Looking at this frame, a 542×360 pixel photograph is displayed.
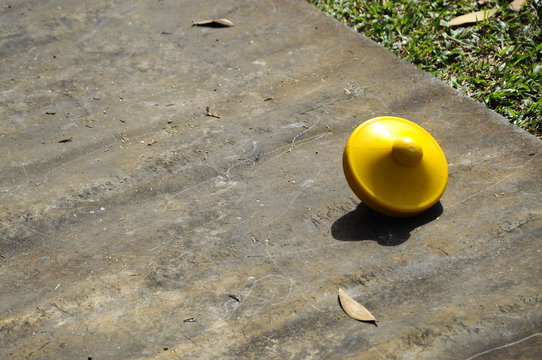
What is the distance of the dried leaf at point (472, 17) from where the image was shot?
5.06 m

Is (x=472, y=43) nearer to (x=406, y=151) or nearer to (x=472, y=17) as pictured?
(x=472, y=17)

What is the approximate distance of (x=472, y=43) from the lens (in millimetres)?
4887

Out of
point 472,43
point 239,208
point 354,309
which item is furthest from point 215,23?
point 354,309

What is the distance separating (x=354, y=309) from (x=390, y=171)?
0.65 m

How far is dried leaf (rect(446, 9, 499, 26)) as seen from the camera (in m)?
5.06

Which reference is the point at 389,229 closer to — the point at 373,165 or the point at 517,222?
the point at 373,165

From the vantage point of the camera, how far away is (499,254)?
306 centimetres

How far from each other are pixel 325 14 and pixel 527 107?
1.66 metres

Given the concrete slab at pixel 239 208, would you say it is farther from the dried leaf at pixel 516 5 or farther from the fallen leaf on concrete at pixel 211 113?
the dried leaf at pixel 516 5

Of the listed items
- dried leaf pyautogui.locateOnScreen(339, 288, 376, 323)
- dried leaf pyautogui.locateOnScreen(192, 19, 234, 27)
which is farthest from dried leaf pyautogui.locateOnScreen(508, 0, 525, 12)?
dried leaf pyautogui.locateOnScreen(339, 288, 376, 323)

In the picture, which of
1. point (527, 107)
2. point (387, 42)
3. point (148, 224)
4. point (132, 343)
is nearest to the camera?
point (132, 343)

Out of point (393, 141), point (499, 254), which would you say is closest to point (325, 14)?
point (393, 141)

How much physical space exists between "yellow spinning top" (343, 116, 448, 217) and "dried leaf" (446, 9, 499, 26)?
226cm

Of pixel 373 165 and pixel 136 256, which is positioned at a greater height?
pixel 373 165
